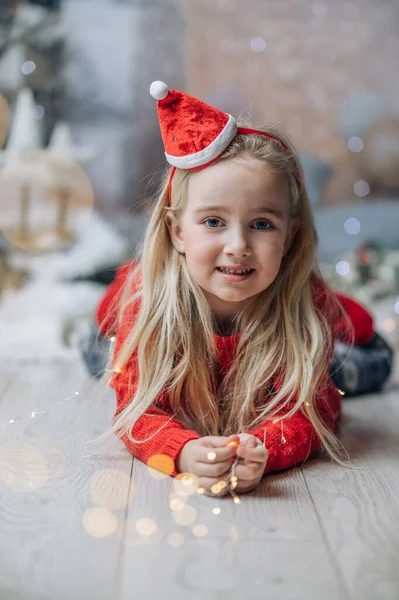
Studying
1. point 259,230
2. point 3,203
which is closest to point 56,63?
point 3,203

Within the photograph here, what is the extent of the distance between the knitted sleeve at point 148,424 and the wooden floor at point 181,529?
4cm

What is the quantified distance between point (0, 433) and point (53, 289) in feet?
3.88

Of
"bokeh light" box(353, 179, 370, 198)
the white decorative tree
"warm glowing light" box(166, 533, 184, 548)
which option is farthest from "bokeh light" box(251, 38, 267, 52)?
"warm glowing light" box(166, 533, 184, 548)

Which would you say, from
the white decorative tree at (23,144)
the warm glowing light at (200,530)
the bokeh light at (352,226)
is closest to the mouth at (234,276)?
the warm glowing light at (200,530)

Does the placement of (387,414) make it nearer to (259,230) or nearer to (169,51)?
(259,230)

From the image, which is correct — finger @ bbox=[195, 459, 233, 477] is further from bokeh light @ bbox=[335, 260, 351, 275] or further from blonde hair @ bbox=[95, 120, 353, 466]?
bokeh light @ bbox=[335, 260, 351, 275]

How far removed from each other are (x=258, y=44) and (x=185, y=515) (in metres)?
2.25

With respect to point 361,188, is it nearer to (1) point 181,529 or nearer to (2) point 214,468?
(2) point 214,468

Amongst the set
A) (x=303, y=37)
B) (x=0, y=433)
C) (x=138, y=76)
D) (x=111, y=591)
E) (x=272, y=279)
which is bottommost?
(x=0, y=433)

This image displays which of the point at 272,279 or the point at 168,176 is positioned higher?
the point at 168,176

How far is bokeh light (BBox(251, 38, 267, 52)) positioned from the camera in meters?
2.93

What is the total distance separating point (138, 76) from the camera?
9.50 ft

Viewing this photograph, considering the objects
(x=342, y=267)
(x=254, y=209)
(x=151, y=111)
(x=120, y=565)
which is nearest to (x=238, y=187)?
(x=254, y=209)

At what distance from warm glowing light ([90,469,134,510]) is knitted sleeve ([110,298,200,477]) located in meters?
0.07
